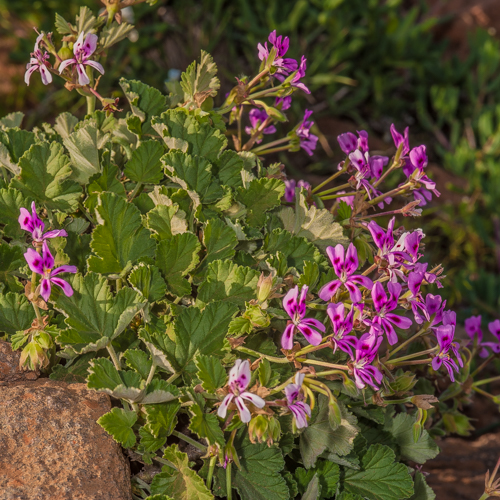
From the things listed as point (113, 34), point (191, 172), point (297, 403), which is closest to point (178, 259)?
point (191, 172)

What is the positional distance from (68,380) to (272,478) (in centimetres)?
51

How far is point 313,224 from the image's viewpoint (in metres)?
1.52

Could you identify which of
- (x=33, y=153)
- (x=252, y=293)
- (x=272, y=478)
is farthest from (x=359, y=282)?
(x=33, y=153)

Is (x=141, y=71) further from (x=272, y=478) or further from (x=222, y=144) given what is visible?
(x=272, y=478)

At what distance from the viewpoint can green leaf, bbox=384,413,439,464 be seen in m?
1.57

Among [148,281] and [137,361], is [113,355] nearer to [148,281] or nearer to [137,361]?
[137,361]

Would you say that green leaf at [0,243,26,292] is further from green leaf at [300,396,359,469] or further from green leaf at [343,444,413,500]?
green leaf at [343,444,413,500]

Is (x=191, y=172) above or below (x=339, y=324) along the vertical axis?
above

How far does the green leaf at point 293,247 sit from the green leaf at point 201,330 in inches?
8.5

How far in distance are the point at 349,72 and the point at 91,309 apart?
3.76 m

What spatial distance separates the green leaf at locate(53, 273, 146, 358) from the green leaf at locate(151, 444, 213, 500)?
0.28 meters

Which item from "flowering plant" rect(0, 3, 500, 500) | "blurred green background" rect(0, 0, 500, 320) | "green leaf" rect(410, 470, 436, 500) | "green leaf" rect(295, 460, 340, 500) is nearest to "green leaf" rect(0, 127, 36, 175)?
"flowering plant" rect(0, 3, 500, 500)

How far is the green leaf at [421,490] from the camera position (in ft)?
5.02

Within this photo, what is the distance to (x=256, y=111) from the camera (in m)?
1.76
